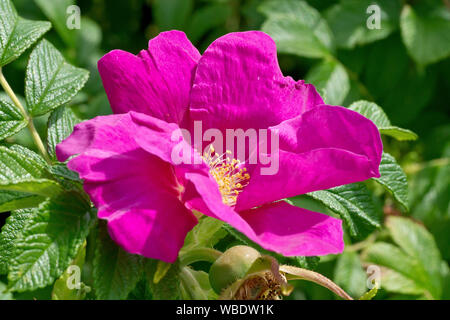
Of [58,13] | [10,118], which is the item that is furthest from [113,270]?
[58,13]

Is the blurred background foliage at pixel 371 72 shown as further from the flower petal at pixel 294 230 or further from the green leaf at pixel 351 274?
the flower petal at pixel 294 230

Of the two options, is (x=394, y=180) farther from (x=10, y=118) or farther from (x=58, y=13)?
(x=58, y=13)

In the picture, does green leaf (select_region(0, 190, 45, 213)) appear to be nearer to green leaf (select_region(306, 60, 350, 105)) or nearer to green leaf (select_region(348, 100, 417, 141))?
green leaf (select_region(348, 100, 417, 141))

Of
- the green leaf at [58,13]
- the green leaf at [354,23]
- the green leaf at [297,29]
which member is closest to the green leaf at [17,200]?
the green leaf at [297,29]

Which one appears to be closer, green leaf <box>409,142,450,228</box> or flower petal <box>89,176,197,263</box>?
flower petal <box>89,176,197,263</box>

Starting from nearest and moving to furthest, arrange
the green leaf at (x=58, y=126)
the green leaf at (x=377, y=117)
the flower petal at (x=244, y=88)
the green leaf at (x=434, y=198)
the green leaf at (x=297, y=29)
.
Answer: the flower petal at (x=244, y=88), the green leaf at (x=58, y=126), the green leaf at (x=377, y=117), the green leaf at (x=297, y=29), the green leaf at (x=434, y=198)

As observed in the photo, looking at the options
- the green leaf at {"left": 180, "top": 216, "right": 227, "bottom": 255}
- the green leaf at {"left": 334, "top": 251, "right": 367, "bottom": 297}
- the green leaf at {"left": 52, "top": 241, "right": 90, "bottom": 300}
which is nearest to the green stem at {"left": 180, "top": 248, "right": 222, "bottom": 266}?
the green leaf at {"left": 180, "top": 216, "right": 227, "bottom": 255}
